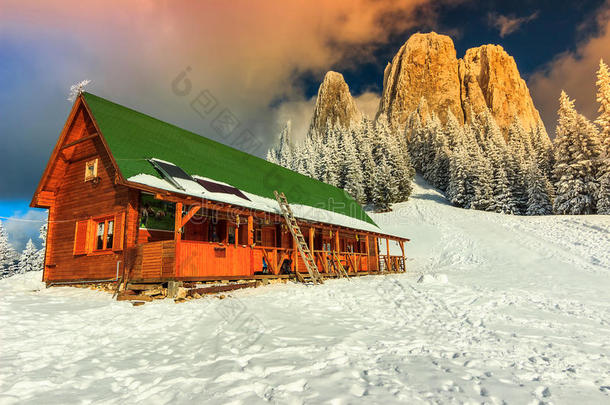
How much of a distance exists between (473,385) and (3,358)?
6.79 metres

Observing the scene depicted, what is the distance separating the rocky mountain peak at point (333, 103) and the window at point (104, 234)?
128047 mm

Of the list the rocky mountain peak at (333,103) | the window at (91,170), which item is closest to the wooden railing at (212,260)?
the window at (91,170)

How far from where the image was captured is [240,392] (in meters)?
3.99

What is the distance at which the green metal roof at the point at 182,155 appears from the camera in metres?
13.5

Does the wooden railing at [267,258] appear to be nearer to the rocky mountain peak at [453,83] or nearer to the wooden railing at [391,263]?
the wooden railing at [391,263]

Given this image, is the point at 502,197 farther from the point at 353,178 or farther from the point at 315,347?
the point at 315,347

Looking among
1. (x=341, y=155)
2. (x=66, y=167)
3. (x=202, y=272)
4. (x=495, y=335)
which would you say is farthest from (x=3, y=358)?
(x=341, y=155)

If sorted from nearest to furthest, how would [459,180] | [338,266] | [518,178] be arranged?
[338,266]
[518,178]
[459,180]

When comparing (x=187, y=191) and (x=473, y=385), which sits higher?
(x=187, y=191)

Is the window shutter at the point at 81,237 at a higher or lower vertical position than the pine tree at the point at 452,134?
lower

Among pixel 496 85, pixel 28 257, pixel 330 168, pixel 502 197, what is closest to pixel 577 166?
pixel 502 197

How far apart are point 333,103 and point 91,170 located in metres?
136

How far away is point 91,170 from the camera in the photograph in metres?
14.9

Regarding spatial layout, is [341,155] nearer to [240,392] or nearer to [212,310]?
[212,310]
